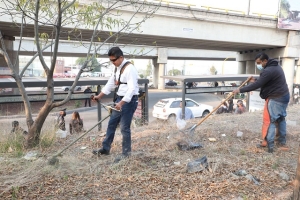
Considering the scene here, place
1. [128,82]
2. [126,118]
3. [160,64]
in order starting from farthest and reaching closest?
1. [160,64]
2. [126,118]
3. [128,82]

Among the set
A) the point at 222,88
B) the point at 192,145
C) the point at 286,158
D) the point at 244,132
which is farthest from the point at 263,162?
the point at 222,88

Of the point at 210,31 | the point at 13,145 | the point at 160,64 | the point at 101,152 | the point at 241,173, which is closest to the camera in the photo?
the point at 241,173

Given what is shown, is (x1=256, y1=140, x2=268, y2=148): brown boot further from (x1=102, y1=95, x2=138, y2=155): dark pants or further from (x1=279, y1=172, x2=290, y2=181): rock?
(x1=102, y1=95, x2=138, y2=155): dark pants

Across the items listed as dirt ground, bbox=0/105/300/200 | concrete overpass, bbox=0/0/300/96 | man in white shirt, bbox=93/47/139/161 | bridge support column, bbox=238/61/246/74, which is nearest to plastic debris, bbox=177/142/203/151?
dirt ground, bbox=0/105/300/200

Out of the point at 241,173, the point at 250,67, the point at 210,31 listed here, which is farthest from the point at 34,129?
the point at 250,67

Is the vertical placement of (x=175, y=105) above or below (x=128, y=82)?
below

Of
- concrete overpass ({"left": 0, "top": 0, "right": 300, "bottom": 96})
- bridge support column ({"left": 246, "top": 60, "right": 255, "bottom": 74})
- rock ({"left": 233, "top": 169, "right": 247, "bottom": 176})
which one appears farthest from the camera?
bridge support column ({"left": 246, "top": 60, "right": 255, "bottom": 74})

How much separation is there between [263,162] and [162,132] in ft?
7.45

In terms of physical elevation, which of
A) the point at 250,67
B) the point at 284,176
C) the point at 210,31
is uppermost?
the point at 210,31

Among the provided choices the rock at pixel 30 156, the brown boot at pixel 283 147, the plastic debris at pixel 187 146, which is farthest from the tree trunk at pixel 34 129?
the brown boot at pixel 283 147

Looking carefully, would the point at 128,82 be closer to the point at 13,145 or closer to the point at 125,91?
the point at 125,91

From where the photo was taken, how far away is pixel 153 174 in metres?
3.60

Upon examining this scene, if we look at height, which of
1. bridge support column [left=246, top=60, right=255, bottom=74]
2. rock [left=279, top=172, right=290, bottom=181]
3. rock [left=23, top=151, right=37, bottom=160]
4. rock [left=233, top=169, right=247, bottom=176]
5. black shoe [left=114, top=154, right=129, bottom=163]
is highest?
bridge support column [left=246, top=60, right=255, bottom=74]

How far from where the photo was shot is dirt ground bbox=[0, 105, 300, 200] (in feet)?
10.3
